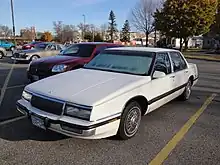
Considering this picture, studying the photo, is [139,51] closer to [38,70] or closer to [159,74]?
[159,74]

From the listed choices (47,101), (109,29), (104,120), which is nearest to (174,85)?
(104,120)

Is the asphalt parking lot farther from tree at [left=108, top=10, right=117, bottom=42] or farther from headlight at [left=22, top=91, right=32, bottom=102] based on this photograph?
tree at [left=108, top=10, right=117, bottom=42]

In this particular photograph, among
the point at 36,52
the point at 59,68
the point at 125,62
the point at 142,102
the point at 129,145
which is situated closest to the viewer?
the point at 129,145

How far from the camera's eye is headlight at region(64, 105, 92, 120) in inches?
120

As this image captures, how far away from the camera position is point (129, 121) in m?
3.67

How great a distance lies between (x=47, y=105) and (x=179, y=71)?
10.9 feet

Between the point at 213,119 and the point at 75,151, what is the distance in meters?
3.01

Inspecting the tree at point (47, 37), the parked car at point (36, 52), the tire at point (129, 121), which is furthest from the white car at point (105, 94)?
the tree at point (47, 37)

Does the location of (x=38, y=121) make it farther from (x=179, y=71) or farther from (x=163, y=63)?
(x=179, y=71)

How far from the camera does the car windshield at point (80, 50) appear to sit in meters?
7.59

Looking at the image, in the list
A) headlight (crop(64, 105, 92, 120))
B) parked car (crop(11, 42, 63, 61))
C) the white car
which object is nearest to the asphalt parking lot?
the white car

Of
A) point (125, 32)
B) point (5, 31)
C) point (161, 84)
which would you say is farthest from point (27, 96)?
point (5, 31)

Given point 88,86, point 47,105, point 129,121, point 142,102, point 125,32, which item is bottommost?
point 129,121

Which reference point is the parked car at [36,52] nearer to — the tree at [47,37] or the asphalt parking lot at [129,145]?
the asphalt parking lot at [129,145]
